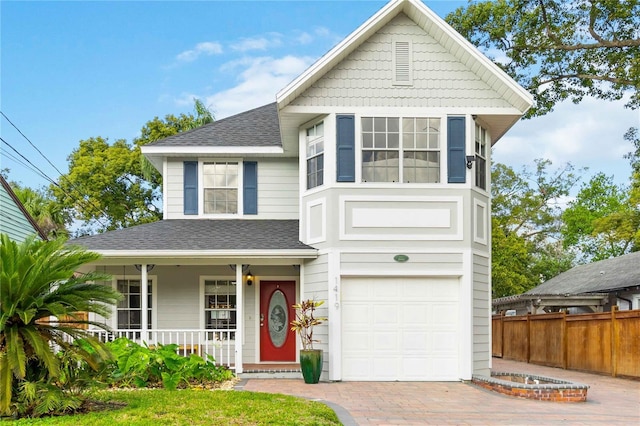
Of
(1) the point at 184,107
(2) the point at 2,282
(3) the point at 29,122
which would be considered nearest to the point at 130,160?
(1) the point at 184,107

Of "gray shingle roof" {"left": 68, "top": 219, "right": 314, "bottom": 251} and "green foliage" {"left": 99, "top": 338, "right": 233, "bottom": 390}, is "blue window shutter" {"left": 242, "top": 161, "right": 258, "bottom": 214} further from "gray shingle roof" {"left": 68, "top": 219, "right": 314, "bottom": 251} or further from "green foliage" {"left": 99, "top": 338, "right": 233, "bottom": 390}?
"green foliage" {"left": 99, "top": 338, "right": 233, "bottom": 390}

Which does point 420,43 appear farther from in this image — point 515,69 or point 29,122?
point 29,122

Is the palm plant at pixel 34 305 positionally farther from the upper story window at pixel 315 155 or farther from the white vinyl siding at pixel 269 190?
the white vinyl siding at pixel 269 190

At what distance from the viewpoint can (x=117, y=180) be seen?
30719 millimetres

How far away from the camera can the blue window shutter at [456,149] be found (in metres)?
14.3

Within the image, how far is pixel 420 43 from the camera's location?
1452 cm

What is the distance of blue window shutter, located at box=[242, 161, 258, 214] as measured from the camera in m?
17.2

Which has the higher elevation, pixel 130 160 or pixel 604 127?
pixel 604 127

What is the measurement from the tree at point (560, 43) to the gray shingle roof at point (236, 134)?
6552 millimetres

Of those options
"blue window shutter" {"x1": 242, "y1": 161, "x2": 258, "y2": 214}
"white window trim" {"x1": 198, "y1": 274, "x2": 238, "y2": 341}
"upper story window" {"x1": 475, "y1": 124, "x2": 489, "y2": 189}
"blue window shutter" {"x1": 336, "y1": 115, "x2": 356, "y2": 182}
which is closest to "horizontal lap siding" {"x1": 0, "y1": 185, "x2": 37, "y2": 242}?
"white window trim" {"x1": 198, "y1": 274, "x2": 238, "y2": 341}

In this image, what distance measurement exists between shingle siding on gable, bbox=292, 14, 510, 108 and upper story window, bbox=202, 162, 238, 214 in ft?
12.8

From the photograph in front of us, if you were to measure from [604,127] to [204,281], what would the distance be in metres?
37.0

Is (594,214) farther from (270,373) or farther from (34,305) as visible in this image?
(34,305)

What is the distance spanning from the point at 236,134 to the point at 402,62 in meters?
5.09
